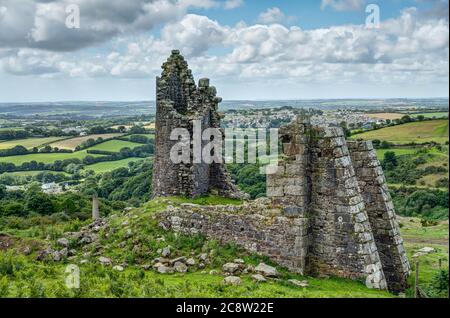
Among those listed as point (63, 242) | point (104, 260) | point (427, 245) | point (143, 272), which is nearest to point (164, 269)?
point (143, 272)

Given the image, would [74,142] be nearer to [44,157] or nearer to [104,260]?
[44,157]

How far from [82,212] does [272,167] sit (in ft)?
77.1

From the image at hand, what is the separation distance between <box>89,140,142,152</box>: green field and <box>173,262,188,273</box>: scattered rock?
164 ft

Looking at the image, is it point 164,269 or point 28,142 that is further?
point 28,142

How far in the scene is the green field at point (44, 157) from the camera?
55.0 metres

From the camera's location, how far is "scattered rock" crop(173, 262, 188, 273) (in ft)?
45.4

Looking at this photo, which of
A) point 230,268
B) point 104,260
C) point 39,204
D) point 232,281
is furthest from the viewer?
point 39,204

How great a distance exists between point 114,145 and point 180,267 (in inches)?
2097

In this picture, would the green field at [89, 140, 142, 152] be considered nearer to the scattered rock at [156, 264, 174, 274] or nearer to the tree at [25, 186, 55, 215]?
the tree at [25, 186, 55, 215]

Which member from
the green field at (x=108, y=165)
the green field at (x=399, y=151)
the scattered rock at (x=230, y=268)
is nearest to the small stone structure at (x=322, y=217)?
the scattered rock at (x=230, y=268)

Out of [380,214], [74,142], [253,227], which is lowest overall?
[74,142]

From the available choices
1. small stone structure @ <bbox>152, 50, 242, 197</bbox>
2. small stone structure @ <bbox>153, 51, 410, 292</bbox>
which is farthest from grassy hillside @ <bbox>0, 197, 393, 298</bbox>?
small stone structure @ <bbox>152, 50, 242, 197</bbox>

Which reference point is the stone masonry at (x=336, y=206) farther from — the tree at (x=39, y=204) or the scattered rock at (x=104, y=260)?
the tree at (x=39, y=204)

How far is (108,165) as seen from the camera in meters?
58.0
